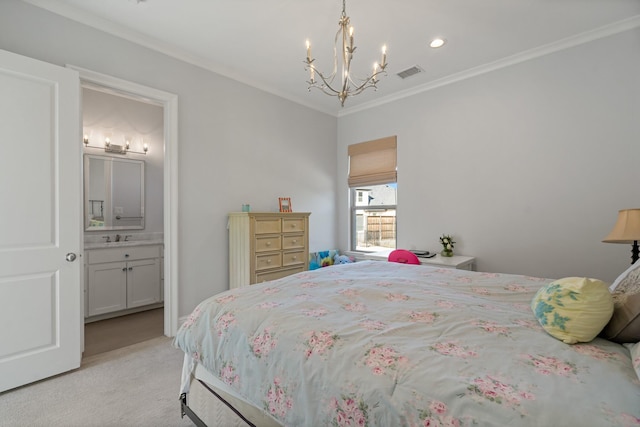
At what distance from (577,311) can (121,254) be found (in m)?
4.29

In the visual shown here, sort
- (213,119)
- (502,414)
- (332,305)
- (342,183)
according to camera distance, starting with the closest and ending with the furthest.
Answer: (502,414)
(332,305)
(213,119)
(342,183)

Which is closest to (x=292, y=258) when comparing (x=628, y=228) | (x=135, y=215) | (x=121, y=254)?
(x=121, y=254)

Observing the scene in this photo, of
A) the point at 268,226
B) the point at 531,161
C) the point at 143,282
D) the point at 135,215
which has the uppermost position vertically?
the point at 531,161

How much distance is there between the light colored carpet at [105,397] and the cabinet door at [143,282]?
133 centimetres

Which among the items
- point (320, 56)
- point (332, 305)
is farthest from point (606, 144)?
point (332, 305)

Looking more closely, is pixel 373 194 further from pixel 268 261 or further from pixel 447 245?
pixel 268 261

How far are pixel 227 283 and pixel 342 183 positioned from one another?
236 centimetres

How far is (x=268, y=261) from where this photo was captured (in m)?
3.33

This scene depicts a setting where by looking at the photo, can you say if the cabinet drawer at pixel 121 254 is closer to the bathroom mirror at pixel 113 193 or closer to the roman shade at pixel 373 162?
the bathroom mirror at pixel 113 193

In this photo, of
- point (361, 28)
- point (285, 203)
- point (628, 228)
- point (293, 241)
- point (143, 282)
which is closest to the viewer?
point (628, 228)

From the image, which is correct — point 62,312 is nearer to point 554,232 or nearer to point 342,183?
point 342,183

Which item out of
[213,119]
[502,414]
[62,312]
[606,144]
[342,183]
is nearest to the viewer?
[502,414]

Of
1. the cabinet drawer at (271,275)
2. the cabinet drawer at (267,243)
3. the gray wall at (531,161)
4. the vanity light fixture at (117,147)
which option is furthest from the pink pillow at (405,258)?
the vanity light fixture at (117,147)

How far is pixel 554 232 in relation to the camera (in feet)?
9.69
